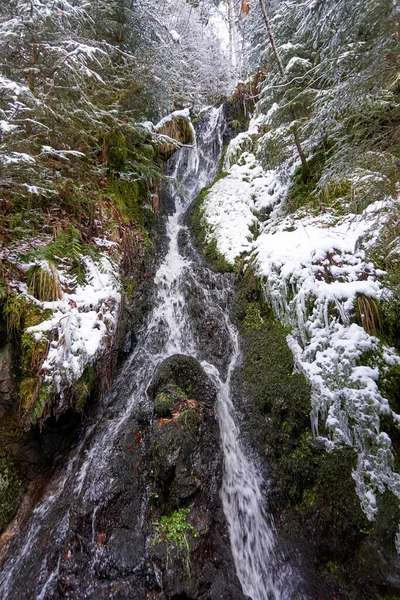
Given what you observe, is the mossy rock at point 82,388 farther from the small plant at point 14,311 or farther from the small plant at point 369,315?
the small plant at point 369,315

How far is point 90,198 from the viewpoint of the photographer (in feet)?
18.2

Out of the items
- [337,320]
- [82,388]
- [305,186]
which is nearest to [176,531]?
[82,388]

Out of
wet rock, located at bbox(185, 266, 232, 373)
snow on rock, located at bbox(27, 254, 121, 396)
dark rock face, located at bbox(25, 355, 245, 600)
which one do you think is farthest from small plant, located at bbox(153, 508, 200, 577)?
wet rock, located at bbox(185, 266, 232, 373)

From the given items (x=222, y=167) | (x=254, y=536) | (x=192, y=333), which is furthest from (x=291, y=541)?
(x=222, y=167)

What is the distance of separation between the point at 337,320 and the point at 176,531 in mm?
3119

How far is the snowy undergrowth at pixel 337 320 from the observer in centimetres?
309

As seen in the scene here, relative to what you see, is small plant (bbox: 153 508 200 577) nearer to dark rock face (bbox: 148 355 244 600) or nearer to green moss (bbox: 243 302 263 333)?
dark rock face (bbox: 148 355 244 600)

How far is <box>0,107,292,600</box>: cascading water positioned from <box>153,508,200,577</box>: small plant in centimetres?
33

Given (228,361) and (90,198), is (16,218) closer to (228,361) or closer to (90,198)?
(90,198)

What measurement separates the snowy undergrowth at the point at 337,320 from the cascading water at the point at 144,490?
1.19m

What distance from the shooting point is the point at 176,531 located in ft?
10.1

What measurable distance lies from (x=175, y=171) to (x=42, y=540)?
1036 centimetres

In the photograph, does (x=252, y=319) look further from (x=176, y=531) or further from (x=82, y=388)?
(x=176, y=531)

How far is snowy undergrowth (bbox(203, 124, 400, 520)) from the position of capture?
3090 millimetres
